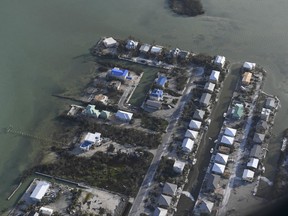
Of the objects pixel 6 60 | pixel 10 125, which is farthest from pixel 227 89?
pixel 6 60

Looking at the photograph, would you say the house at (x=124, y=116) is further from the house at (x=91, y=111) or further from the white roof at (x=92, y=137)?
the white roof at (x=92, y=137)

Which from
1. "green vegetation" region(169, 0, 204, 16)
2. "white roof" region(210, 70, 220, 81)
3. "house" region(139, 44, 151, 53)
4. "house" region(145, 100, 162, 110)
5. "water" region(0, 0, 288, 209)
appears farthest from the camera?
"green vegetation" region(169, 0, 204, 16)

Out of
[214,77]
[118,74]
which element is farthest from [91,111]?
[214,77]

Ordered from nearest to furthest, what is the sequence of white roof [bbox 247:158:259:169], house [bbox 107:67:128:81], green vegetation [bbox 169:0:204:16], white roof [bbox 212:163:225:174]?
white roof [bbox 212:163:225:174], white roof [bbox 247:158:259:169], house [bbox 107:67:128:81], green vegetation [bbox 169:0:204:16]

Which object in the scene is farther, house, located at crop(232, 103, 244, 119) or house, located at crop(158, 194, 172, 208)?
house, located at crop(232, 103, 244, 119)

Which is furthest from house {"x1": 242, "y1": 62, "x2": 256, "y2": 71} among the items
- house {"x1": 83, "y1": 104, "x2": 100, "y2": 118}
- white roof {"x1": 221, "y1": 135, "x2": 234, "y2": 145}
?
house {"x1": 83, "y1": 104, "x2": 100, "y2": 118}

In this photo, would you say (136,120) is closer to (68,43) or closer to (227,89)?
(227,89)

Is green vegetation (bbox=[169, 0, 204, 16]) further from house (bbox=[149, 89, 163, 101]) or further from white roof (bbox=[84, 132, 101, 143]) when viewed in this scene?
white roof (bbox=[84, 132, 101, 143])
